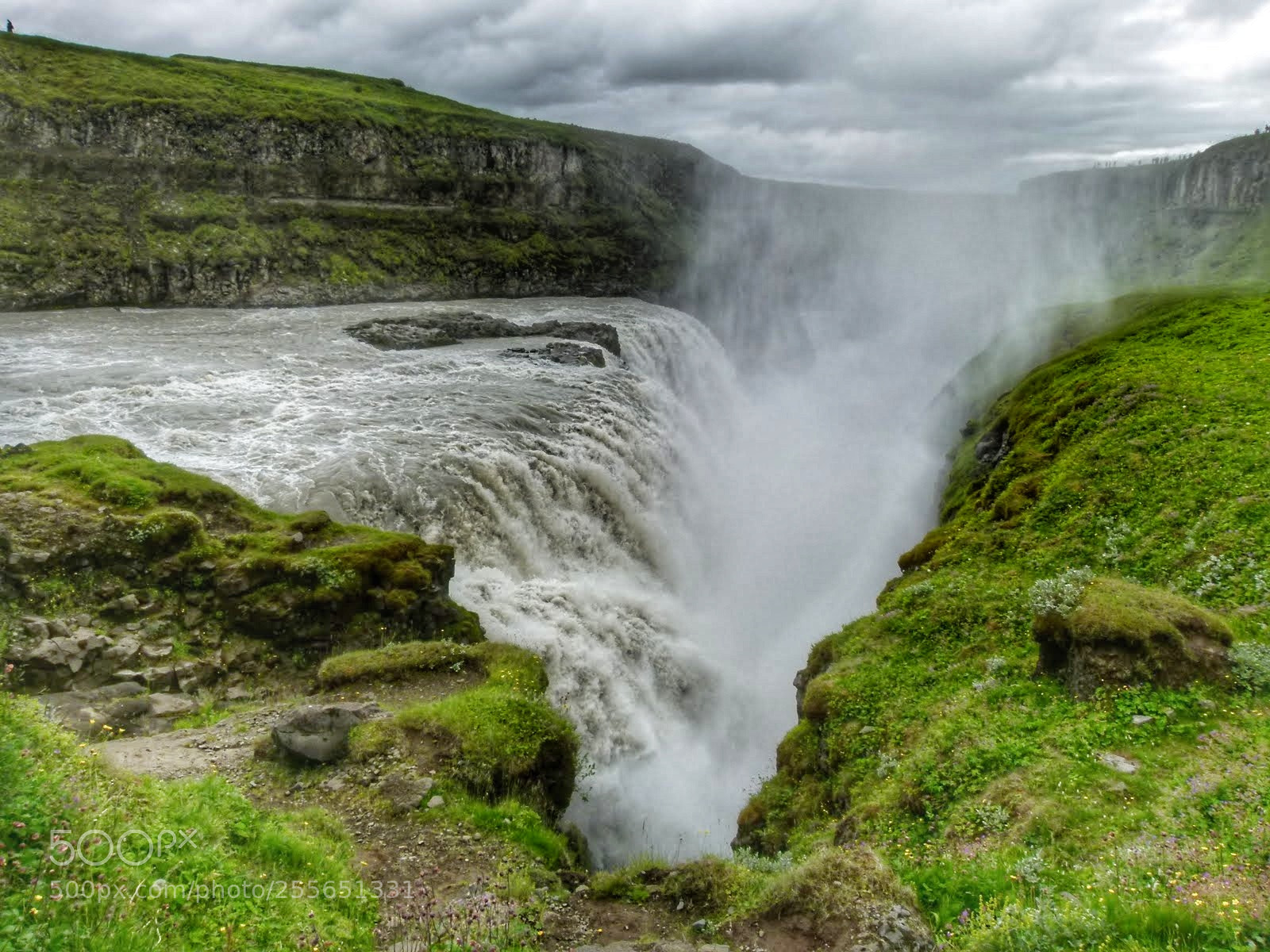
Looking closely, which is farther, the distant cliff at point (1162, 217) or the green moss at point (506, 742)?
the distant cliff at point (1162, 217)

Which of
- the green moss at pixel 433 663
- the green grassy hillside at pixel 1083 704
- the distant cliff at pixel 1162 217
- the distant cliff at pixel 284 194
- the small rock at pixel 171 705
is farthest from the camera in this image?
the distant cliff at pixel 1162 217

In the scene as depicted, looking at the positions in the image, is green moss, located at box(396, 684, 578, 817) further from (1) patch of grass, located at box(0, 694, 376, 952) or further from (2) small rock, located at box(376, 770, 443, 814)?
(1) patch of grass, located at box(0, 694, 376, 952)

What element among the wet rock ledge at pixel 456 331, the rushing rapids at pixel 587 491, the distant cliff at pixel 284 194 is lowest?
the rushing rapids at pixel 587 491

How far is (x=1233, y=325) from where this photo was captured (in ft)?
83.9

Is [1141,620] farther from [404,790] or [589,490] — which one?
[589,490]

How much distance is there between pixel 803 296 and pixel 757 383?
4616cm

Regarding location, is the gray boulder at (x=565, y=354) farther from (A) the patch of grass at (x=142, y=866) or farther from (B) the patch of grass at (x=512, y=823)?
(A) the patch of grass at (x=142, y=866)

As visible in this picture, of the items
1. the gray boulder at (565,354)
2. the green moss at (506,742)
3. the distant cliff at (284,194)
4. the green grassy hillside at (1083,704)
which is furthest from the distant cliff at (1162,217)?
the green moss at (506,742)

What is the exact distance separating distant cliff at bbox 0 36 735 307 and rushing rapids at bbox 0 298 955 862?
25.6 ft

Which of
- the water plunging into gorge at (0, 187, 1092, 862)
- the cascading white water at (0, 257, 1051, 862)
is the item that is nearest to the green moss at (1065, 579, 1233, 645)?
the water plunging into gorge at (0, 187, 1092, 862)

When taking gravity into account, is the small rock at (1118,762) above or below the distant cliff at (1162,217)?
below

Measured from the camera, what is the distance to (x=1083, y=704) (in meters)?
10.0

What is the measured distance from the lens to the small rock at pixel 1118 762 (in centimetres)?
845

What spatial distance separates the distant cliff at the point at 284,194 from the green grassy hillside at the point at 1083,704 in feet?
171
